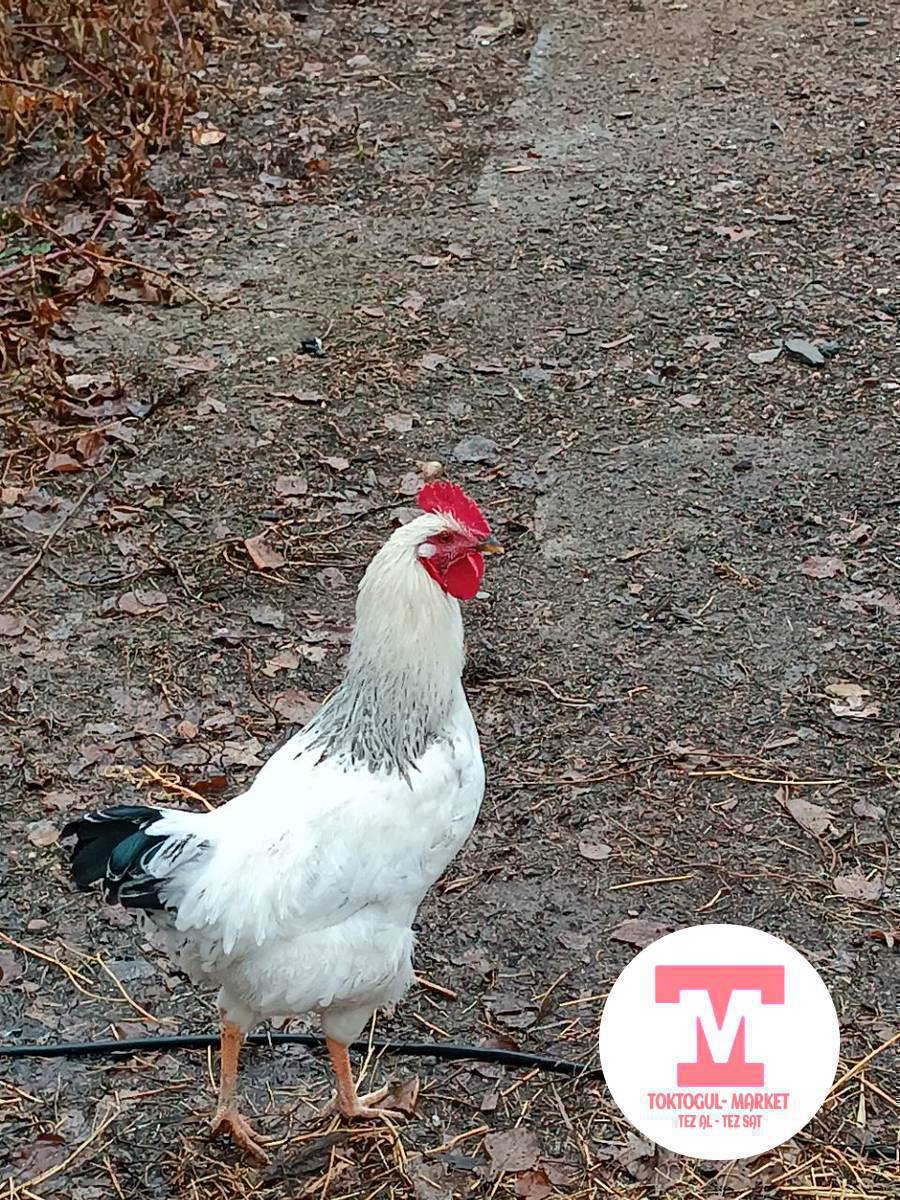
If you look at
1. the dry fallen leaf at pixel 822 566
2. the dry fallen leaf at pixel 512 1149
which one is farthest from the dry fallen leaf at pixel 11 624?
the dry fallen leaf at pixel 822 566

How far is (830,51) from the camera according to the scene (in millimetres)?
8891

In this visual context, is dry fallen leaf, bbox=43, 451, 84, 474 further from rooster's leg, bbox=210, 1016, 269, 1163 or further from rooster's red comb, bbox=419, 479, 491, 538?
rooster's leg, bbox=210, 1016, 269, 1163

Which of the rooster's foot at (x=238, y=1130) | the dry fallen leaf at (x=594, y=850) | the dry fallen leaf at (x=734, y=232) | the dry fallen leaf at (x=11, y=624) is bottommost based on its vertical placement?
the dry fallen leaf at (x=734, y=232)

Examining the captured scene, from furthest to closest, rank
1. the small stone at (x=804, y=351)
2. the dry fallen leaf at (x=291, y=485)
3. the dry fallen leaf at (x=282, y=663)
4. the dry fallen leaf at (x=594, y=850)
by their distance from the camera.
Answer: the small stone at (x=804, y=351) < the dry fallen leaf at (x=291, y=485) < the dry fallen leaf at (x=282, y=663) < the dry fallen leaf at (x=594, y=850)

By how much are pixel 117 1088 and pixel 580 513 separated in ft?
9.34

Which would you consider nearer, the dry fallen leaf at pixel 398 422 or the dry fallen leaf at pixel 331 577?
the dry fallen leaf at pixel 331 577

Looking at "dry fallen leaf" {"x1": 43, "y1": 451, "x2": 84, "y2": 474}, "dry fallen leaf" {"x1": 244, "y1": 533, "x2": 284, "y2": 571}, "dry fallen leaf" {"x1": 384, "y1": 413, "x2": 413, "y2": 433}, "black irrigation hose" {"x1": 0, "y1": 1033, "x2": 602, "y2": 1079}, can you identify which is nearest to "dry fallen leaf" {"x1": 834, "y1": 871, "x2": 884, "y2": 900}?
"black irrigation hose" {"x1": 0, "y1": 1033, "x2": 602, "y2": 1079}

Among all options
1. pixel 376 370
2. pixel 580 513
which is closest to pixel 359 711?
pixel 580 513

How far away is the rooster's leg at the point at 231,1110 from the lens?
10.7ft

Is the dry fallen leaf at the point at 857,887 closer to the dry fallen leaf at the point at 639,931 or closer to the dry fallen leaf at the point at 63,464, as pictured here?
the dry fallen leaf at the point at 639,931

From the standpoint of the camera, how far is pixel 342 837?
3.06m

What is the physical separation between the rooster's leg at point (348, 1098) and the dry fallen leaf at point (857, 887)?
1368 millimetres

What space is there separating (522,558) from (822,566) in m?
1.09

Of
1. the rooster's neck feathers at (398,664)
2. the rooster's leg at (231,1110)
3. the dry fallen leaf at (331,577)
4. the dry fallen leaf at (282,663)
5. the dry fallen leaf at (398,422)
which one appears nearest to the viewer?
the rooster's neck feathers at (398,664)
